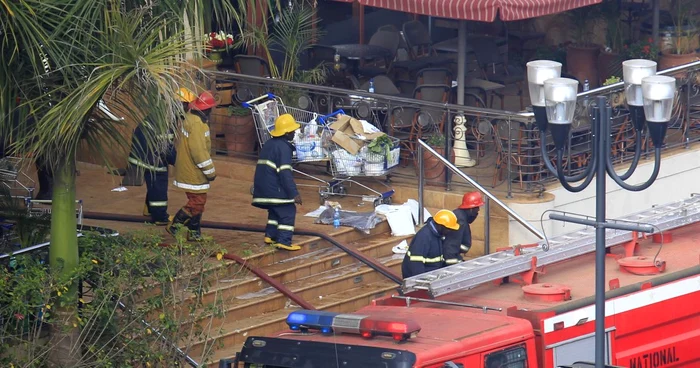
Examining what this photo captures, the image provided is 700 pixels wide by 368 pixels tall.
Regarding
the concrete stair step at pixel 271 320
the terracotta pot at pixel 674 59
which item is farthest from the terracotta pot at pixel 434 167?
the terracotta pot at pixel 674 59

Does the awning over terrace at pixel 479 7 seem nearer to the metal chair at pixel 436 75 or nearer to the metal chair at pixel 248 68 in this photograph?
the metal chair at pixel 436 75

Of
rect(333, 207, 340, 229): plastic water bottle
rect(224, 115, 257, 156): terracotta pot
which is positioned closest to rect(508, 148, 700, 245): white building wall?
rect(333, 207, 340, 229): plastic water bottle

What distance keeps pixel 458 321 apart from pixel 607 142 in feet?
5.28

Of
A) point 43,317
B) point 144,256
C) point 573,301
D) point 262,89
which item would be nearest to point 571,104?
point 573,301

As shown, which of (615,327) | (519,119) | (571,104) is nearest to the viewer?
(571,104)

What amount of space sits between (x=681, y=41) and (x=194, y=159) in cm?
819

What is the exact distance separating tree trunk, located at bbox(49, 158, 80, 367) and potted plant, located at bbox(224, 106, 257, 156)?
6.25m

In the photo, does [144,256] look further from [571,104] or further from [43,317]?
[571,104]

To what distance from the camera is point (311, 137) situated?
14773mm

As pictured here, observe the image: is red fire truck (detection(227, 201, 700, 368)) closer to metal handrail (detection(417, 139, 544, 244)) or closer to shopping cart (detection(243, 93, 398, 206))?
metal handrail (detection(417, 139, 544, 244))

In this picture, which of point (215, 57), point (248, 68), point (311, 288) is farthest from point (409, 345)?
point (215, 57)

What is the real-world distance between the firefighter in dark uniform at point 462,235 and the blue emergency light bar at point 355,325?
3119 mm

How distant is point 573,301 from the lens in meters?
9.93

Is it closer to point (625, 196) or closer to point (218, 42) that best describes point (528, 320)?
point (625, 196)
